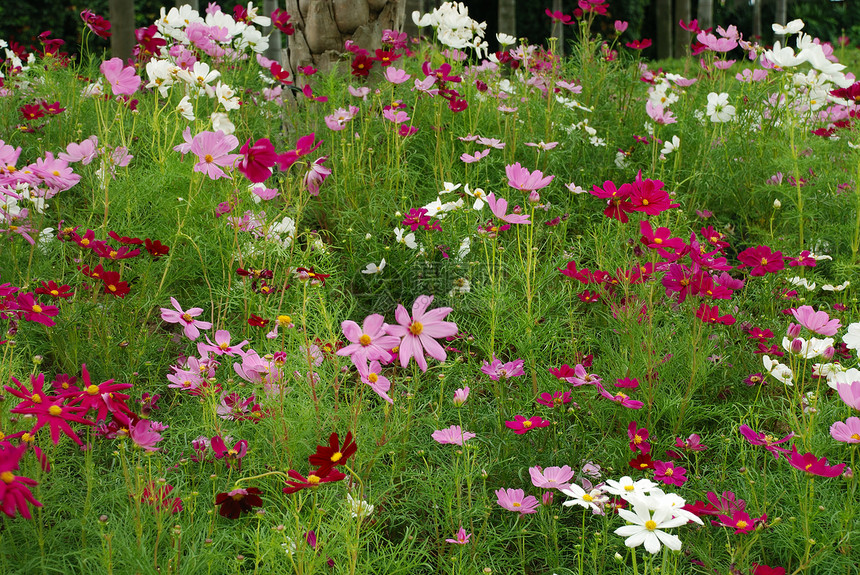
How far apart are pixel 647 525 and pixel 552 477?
0.44 meters

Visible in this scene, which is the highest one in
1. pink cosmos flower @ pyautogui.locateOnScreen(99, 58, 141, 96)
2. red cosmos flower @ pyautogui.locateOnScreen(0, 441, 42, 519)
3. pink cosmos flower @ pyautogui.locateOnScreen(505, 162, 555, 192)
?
pink cosmos flower @ pyautogui.locateOnScreen(99, 58, 141, 96)

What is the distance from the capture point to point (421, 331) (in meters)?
1.35

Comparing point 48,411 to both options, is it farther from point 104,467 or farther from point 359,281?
point 359,281

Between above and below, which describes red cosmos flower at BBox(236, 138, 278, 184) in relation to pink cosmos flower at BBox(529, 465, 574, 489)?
above

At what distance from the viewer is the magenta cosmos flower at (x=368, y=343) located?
1.32 metres

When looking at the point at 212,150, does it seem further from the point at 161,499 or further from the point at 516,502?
the point at 516,502

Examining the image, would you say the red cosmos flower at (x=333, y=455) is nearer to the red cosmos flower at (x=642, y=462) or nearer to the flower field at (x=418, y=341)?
the flower field at (x=418, y=341)

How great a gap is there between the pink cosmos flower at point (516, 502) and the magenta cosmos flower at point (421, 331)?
48cm

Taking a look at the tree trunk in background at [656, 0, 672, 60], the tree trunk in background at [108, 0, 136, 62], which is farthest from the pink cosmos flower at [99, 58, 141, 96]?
the tree trunk in background at [656, 0, 672, 60]

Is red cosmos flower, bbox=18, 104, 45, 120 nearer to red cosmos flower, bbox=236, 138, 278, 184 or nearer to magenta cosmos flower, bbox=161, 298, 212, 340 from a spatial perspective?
magenta cosmos flower, bbox=161, 298, 212, 340

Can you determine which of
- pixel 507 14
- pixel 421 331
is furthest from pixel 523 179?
pixel 507 14

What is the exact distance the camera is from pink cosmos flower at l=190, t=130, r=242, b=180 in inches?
84.1

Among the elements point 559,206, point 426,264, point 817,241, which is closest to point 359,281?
point 426,264

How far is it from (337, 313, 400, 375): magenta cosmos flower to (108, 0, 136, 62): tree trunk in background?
5.79m
